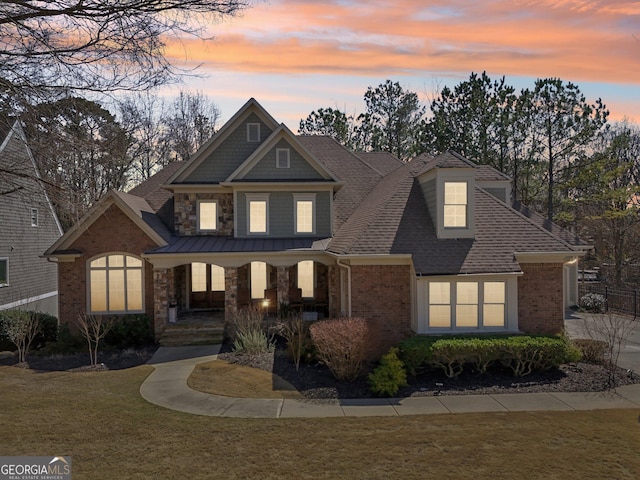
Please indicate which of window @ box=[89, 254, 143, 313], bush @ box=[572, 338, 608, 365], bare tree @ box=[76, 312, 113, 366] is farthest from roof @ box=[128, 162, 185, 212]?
bush @ box=[572, 338, 608, 365]

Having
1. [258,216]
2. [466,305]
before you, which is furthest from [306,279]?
[466,305]

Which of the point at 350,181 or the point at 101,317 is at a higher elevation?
the point at 350,181

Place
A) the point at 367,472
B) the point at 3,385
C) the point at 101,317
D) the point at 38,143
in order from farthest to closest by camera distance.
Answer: the point at 101,317
the point at 3,385
the point at 38,143
the point at 367,472

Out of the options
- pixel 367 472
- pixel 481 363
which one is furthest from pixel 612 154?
pixel 367 472

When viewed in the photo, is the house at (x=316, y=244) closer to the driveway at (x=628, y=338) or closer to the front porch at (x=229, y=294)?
the front porch at (x=229, y=294)

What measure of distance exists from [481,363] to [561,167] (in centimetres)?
2753

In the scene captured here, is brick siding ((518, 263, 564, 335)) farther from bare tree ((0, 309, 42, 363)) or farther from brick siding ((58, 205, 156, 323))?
bare tree ((0, 309, 42, 363))

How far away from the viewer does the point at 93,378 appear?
39.3 ft

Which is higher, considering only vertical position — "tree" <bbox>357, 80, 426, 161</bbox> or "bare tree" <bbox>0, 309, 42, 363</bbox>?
"tree" <bbox>357, 80, 426, 161</bbox>

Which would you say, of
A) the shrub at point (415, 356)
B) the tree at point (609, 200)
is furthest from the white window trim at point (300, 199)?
the tree at point (609, 200)

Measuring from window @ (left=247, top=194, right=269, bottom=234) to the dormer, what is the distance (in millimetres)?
7624

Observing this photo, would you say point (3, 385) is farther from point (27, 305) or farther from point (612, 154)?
point (612, 154)

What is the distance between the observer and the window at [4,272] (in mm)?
21836

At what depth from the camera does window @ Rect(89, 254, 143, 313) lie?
678 inches
